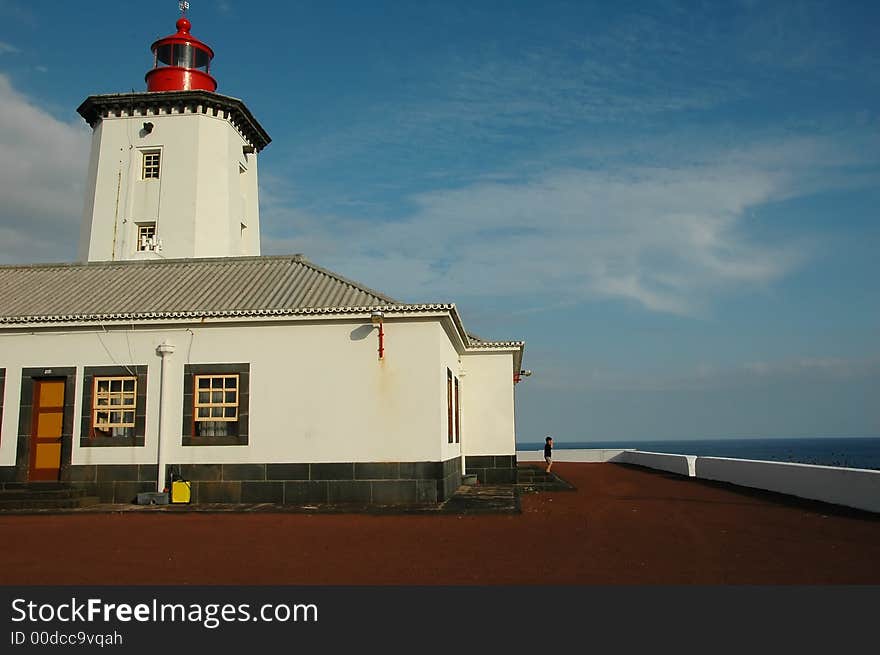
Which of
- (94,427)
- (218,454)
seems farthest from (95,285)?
(218,454)

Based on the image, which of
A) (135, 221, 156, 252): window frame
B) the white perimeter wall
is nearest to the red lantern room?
(135, 221, 156, 252): window frame

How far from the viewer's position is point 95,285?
16125 millimetres

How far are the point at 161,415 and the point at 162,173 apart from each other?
33.1 feet

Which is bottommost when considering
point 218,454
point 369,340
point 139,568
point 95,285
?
point 139,568

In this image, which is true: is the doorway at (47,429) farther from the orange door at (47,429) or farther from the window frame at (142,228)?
the window frame at (142,228)

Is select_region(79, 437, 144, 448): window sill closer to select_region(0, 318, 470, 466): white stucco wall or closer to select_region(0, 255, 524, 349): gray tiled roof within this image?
select_region(0, 318, 470, 466): white stucco wall

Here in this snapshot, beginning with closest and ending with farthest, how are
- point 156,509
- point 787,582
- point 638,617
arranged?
point 638,617 → point 787,582 → point 156,509

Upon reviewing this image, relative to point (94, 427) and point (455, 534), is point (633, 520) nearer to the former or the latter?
point (455, 534)

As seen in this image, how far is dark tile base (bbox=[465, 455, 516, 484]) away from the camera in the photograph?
18.5 meters

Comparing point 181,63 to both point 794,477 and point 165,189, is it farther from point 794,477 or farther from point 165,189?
point 794,477

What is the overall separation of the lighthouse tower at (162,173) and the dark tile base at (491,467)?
9.29 meters

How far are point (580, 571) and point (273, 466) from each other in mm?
7415

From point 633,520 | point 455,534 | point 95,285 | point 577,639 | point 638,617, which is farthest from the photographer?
point 95,285

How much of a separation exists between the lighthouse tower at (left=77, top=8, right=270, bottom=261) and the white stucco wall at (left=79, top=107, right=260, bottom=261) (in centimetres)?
3
